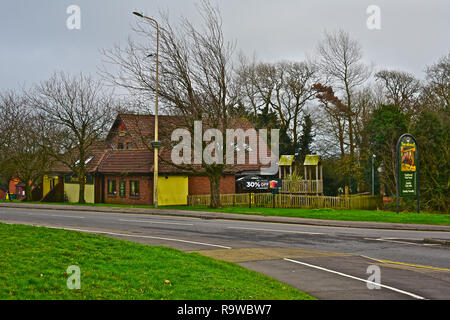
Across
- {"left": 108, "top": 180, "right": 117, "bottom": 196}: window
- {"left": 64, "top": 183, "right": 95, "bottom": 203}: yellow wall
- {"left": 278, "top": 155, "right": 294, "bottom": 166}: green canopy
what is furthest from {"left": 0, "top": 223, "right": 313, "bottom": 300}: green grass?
{"left": 64, "top": 183, "right": 95, "bottom": 203}: yellow wall

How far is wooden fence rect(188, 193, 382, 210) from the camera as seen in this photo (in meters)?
31.8

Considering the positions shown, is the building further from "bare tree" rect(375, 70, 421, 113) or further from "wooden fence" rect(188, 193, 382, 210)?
"bare tree" rect(375, 70, 421, 113)

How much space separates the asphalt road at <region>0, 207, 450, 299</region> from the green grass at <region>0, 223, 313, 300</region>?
4.33 ft

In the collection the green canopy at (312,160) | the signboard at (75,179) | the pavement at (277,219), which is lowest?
the pavement at (277,219)

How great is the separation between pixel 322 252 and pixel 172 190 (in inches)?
1037

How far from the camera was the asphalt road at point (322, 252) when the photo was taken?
10125 mm

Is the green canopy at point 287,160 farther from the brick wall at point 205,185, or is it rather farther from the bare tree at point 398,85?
the bare tree at point 398,85

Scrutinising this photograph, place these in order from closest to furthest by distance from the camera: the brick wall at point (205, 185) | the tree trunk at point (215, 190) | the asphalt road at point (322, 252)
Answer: the asphalt road at point (322, 252) → the tree trunk at point (215, 190) → the brick wall at point (205, 185)

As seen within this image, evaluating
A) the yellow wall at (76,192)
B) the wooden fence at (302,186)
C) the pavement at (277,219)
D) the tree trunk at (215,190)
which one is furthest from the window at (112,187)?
the wooden fence at (302,186)

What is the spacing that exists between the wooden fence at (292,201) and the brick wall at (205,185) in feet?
12.9

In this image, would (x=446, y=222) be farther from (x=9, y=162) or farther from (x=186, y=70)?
(x=9, y=162)

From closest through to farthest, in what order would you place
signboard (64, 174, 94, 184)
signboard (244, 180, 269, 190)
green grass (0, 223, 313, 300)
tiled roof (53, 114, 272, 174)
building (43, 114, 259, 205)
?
green grass (0, 223, 313, 300)
tiled roof (53, 114, 272, 174)
building (43, 114, 259, 205)
signboard (244, 180, 269, 190)
signboard (64, 174, 94, 184)
